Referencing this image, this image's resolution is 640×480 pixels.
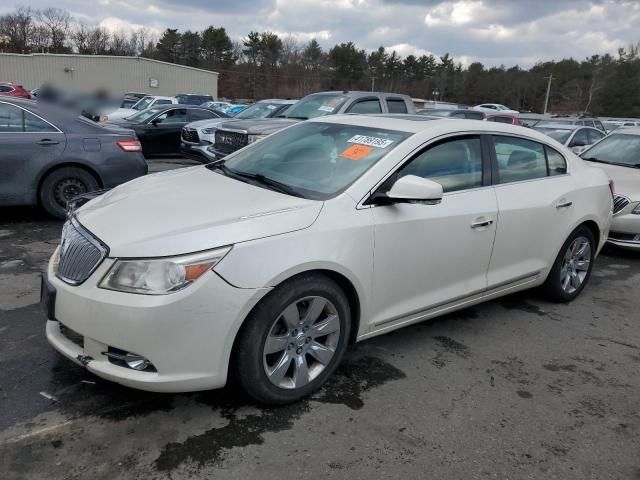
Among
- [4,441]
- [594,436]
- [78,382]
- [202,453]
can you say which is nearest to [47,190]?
[78,382]

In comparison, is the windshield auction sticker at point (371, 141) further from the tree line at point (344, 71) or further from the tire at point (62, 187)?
the tree line at point (344, 71)

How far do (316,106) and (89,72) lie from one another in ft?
150

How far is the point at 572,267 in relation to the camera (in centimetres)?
477

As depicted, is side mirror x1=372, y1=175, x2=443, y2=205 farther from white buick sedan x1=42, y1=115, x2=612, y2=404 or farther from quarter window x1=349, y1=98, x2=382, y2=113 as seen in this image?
quarter window x1=349, y1=98, x2=382, y2=113

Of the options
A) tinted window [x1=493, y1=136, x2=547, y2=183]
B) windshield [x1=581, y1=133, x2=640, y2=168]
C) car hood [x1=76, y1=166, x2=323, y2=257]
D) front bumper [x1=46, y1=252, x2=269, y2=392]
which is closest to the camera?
front bumper [x1=46, y1=252, x2=269, y2=392]

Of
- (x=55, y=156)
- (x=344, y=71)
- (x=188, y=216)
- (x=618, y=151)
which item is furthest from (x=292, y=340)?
(x=344, y=71)

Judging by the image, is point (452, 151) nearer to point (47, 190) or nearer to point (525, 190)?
point (525, 190)

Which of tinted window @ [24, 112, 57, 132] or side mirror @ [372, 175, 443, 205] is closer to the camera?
side mirror @ [372, 175, 443, 205]

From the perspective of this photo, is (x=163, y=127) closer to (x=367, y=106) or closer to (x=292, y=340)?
(x=367, y=106)

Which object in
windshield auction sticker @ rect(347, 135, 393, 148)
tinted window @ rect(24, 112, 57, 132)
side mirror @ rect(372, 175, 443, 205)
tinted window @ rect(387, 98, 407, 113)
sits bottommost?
side mirror @ rect(372, 175, 443, 205)

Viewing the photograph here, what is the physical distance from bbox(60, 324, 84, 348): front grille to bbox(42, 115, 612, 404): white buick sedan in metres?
0.01

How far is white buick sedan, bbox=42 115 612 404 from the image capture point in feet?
8.18

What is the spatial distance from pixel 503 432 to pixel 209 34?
8528 cm

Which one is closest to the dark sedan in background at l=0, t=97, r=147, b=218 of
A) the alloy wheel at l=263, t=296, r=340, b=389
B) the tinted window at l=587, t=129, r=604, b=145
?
the alloy wheel at l=263, t=296, r=340, b=389
